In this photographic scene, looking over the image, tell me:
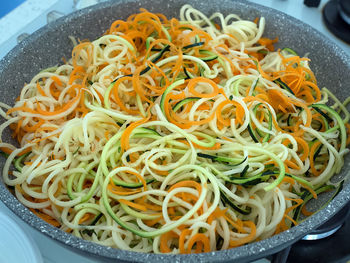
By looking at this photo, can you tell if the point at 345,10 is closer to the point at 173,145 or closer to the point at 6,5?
the point at 173,145

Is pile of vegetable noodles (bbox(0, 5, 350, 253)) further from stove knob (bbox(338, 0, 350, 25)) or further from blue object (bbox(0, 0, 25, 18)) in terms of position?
blue object (bbox(0, 0, 25, 18))

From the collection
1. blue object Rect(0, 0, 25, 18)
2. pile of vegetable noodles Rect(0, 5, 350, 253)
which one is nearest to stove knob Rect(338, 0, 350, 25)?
pile of vegetable noodles Rect(0, 5, 350, 253)

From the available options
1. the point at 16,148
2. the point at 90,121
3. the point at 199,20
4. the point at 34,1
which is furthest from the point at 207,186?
the point at 34,1

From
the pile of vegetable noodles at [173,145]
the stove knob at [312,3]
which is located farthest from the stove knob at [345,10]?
the pile of vegetable noodles at [173,145]

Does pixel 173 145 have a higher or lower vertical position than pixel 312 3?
higher

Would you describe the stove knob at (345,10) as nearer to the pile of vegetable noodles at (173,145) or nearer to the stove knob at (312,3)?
the stove knob at (312,3)

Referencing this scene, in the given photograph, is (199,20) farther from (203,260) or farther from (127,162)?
(203,260)

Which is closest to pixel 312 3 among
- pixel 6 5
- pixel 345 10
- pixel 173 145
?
pixel 345 10
